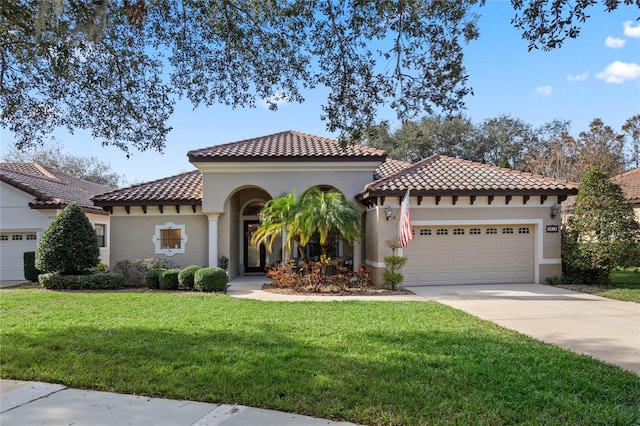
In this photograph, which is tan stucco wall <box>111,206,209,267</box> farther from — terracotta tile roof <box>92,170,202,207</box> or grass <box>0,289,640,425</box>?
grass <box>0,289,640,425</box>

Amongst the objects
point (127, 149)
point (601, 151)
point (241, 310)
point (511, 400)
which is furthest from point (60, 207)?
point (601, 151)

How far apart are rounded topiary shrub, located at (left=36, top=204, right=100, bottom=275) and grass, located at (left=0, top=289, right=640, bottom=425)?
569cm

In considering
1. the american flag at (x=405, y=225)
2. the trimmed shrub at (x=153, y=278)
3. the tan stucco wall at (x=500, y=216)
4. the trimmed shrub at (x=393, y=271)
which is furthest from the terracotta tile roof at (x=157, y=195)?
the american flag at (x=405, y=225)

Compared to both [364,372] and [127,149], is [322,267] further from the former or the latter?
[364,372]

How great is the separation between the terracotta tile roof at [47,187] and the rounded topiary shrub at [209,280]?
8628 mm

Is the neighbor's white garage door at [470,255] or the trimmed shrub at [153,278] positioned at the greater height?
the neighbor's white garage door at [470,255]

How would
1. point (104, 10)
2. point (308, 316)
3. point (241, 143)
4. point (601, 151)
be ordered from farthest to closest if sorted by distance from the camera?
1. point (601, 151)
2. point (241, 143)
3. point (308, 316)
4. point (104, 10)

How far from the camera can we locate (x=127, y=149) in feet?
30.5

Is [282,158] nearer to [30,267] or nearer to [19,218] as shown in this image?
[30,267]

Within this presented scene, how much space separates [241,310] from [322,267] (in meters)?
4.64

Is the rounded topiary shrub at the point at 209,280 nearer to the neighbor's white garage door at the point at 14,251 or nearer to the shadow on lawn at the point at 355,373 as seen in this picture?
the shadow on lawn at the point at 355,373

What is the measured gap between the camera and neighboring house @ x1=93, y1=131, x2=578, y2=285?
14781mm

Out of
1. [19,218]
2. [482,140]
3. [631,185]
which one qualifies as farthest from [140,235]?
[482,140]

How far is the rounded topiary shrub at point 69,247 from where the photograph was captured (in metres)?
14.4
